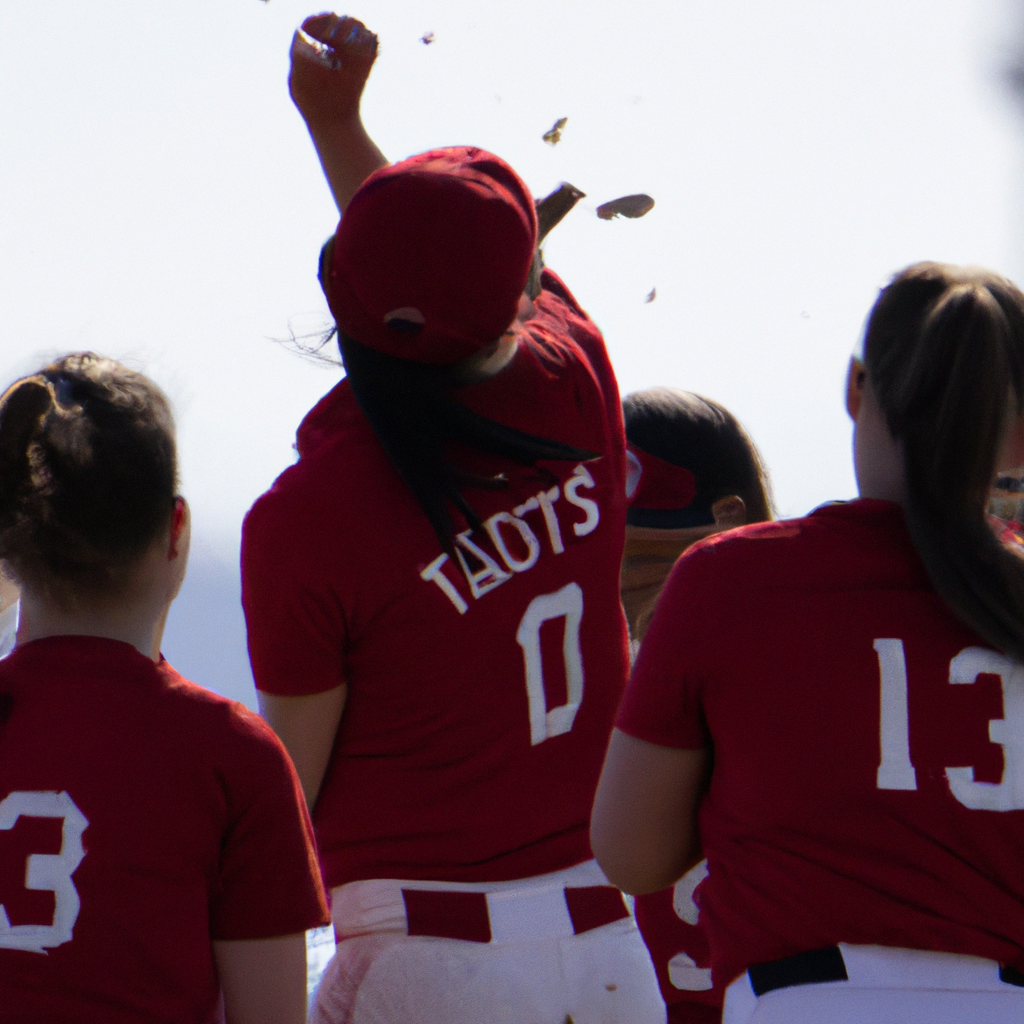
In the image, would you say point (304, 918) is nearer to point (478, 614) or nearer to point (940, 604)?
point (478, 614)

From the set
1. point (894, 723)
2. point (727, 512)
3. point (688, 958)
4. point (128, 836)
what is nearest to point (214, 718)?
point (128, 836)

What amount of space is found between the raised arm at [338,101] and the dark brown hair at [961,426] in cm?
97

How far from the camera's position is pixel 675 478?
227 centimetres

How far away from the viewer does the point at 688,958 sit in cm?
192

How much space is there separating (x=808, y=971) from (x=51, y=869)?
2.53 feet

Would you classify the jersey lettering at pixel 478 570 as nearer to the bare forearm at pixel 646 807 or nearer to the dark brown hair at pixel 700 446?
the bare forearm at pixel 646 807

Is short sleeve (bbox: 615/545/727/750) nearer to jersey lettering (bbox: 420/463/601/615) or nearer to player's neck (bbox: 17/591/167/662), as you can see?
jersey lettering (bbox: 420/463/601/615)

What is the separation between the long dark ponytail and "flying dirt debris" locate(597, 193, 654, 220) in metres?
1.27

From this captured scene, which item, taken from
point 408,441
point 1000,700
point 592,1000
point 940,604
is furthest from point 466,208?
point 592,1000

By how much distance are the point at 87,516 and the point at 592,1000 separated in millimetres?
845

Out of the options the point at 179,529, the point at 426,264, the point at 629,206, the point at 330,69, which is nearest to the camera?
the point at 179,529

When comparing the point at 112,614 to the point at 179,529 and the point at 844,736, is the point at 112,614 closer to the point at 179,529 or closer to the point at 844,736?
the point at 179,529

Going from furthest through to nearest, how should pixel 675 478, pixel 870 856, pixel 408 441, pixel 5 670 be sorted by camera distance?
pixel 675 478 → pixel 408 441 → pixel 5 670 → pixel 870 856

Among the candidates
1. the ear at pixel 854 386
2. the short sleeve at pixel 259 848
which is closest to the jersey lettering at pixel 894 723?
the ear at pixel 854 386
